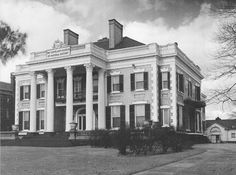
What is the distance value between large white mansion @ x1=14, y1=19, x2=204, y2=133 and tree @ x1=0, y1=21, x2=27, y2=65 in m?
21.0

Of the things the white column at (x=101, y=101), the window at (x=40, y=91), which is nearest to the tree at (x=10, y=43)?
the white column at (x=101, y=101)

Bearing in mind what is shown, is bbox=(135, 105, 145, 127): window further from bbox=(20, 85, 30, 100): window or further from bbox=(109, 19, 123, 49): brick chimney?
bbox=(20, 85, 30, 100): window

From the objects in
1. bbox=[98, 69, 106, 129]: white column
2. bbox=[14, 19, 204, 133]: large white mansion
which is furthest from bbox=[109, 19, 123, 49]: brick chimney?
bbox=[98, 69, 106, 129]: white column

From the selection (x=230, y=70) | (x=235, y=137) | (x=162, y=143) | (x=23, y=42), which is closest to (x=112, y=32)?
(x=162, y=143)

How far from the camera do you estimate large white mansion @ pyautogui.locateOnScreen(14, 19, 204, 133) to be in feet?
115

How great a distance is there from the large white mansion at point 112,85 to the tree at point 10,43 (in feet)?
68.8

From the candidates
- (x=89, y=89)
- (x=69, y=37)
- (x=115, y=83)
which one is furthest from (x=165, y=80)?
(x=69, y=37)

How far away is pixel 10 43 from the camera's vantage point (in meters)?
13.5

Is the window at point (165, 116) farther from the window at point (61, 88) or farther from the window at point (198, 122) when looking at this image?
the window at point (61, 88)

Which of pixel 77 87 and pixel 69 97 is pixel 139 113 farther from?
pixel 77 87

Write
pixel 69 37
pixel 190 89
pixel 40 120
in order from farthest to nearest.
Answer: pixel 69 37 → pixel 190 89 → pixel 40 120

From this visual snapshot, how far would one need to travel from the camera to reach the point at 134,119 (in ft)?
117

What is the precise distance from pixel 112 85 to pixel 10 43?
24096 millimetres

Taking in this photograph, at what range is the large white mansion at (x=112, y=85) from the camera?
1384 inches
